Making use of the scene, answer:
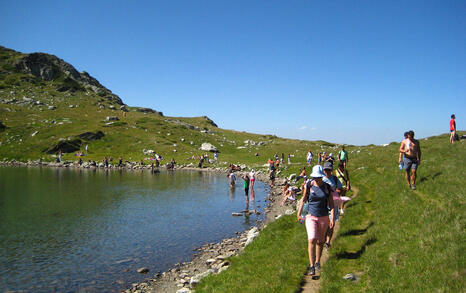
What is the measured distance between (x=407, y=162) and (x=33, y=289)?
21.2 m

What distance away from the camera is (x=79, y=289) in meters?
14.9

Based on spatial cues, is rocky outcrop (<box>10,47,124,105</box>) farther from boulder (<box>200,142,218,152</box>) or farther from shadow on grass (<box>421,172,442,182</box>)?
shadow on grass (<box>421,172,442,182</box>)

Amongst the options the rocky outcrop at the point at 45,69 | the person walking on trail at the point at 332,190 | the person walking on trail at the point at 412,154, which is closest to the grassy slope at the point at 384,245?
the person walking on trail at the point at 332,190

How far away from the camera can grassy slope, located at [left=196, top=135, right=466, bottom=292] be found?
8.09m

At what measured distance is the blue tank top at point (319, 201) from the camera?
1009 cm

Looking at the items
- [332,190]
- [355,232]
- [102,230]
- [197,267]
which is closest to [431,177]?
[355,232]

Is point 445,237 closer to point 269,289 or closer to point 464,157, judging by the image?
point 269,289

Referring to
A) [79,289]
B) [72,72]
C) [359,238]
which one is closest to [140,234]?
[79,289]

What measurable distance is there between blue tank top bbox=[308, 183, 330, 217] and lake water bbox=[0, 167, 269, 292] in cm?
1136

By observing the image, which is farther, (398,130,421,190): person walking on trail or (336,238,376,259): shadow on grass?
(398,130,421,190): person walking on trail

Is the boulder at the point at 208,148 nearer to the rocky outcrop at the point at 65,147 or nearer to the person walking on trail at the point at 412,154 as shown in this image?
the rocky outcrop at the point at 65,147

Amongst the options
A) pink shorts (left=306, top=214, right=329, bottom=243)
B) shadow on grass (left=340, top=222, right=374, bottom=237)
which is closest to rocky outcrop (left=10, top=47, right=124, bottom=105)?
shadow on grass (left=340, top=222, right=374, bottom=237)

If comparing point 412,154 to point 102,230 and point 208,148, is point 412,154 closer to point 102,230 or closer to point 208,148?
point 102,230

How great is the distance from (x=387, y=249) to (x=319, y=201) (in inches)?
122
